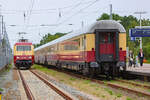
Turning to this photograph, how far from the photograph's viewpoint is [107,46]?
609 inches

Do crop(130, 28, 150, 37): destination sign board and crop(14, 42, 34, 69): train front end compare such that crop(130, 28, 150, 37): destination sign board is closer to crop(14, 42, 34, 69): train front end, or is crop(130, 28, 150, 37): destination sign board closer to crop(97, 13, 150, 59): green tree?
crop(14, 42, 34, 69): train front end

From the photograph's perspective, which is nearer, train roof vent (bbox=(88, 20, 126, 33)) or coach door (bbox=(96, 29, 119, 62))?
coach door (bbox=(96, 29, 119, 62))

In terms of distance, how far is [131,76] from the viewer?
16656 millimetres

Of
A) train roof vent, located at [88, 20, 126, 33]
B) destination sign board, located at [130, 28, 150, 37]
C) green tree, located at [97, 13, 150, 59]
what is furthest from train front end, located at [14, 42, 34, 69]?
green tree, located at [97, 13, 150, 59]

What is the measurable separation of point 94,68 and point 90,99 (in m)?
6.31

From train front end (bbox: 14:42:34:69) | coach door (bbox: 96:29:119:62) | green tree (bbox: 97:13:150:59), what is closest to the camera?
coach door (bbox: 96:29:119:62)

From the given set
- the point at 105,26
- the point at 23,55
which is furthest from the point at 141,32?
the point at 23,55

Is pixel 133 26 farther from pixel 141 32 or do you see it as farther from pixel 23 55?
pixel 141 32

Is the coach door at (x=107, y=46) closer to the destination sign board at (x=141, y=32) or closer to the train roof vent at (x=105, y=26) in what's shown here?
the train roof vent at (x=105, y=26)

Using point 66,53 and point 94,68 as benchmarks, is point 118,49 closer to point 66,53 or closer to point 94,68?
point 94,68

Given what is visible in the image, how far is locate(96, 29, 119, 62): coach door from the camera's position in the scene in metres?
15.2

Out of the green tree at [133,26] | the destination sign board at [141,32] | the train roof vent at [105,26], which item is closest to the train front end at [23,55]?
the destination sign board at [141,32]

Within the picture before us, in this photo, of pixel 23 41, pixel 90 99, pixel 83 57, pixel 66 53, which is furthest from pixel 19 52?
pixel 90 99

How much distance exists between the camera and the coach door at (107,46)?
15.2 meters
